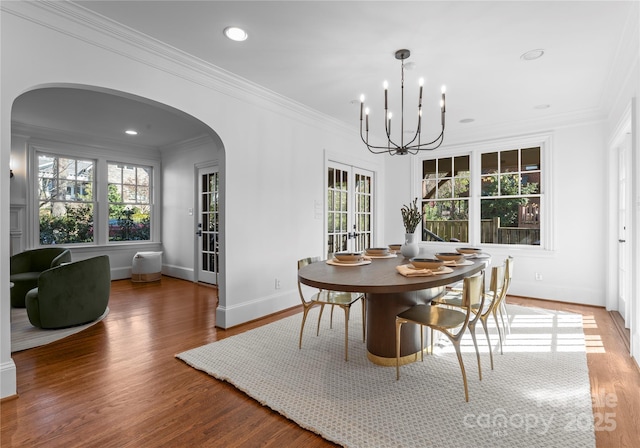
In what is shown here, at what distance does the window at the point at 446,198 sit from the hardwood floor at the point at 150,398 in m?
2.52

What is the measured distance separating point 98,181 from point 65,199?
62 cm

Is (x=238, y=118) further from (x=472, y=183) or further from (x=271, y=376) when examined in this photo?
(x=472, y=183)

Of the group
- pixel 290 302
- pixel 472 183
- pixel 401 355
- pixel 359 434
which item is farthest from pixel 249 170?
pixel 472 183

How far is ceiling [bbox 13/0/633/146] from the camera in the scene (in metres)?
2.42

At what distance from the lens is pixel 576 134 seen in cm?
464

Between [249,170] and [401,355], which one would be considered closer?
[401,355]

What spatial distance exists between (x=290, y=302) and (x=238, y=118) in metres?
2.38

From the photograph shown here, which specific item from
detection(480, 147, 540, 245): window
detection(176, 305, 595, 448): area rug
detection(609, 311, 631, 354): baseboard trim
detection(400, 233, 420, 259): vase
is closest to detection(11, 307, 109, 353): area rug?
detection(176, 305, 595, 448): area rug

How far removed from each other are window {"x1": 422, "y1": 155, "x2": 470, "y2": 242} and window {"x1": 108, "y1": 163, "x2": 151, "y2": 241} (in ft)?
18.4

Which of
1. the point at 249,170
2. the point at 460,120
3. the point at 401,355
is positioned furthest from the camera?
the point at 460,120

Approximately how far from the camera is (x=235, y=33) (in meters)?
2.74

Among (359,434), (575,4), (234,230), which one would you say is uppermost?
(575,4)

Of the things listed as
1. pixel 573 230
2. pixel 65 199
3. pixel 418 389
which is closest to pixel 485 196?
pixel 573 230

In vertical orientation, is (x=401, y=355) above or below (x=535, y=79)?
below
